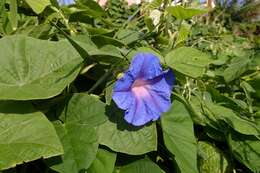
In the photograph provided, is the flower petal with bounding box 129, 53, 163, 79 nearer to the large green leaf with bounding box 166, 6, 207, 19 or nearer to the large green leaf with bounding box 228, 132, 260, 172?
the large green leaf with bounding box 166, 6, 207, 19

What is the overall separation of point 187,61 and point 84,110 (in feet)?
0.72

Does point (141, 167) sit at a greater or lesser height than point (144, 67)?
lesser

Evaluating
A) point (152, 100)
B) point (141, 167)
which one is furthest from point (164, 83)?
point (141, 167)

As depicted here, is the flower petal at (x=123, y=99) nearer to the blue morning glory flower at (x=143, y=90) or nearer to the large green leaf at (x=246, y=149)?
the blue morning glory flower at (x=143, y=90)

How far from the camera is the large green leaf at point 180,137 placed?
2.77 feet

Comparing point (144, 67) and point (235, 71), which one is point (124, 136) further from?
point (235, 71)

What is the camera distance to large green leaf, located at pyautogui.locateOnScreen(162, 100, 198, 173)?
843 mm

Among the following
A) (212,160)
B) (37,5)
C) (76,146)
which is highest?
(37,5)

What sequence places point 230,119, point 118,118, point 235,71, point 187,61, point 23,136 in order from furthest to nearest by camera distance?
1. point 235,71
2. point 230,119
3. point 187,61
4. point 118,118
5. point 23,136

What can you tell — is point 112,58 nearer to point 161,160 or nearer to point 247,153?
point 161,160

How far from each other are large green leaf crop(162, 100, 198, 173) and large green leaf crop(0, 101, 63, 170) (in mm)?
224

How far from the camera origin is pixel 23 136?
0.70 meters

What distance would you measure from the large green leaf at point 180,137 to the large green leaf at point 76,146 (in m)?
0.15

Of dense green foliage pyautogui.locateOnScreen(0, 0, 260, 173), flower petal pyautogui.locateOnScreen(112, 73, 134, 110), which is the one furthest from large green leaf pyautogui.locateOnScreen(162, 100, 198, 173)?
flower petal pyautogui.locateOnScreen(112, 73, 134, 110)
